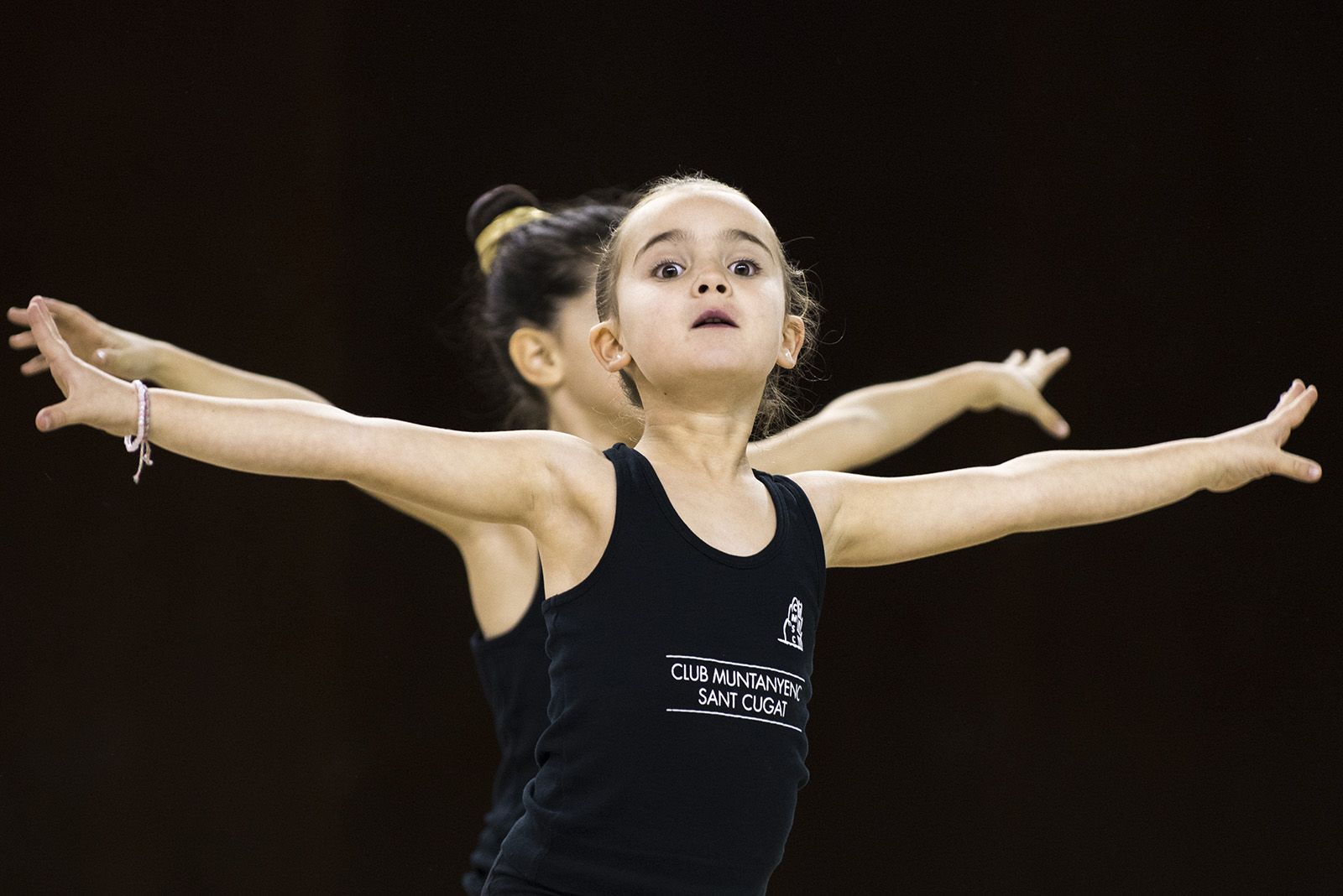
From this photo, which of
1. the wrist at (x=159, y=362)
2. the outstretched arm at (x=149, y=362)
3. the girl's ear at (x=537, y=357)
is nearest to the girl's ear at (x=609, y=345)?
the outstretched arm at (x=149, y=362)

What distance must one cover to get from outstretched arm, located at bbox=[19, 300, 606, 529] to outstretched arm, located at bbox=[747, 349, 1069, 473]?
66 cm

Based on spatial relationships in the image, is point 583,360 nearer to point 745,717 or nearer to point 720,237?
point 720,237

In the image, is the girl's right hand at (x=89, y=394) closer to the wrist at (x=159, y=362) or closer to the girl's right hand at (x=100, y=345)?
the girl's right hand at (x=100, y=345)

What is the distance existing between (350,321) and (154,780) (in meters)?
0.83

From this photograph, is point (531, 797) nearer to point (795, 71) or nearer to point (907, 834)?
point (907, 834)

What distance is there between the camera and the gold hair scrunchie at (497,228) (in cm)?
183

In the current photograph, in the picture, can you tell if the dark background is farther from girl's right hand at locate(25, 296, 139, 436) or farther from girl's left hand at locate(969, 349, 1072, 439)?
girl's right hand at locate(25, 296, 139, 436)

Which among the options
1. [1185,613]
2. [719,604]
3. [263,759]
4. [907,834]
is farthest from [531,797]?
[1185,613]

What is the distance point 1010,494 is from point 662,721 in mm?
353

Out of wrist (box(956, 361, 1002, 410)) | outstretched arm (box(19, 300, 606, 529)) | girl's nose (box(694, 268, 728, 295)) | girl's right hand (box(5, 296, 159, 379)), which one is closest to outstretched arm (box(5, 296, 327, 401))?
girl's right hand (box(5, 296, 159, 379))

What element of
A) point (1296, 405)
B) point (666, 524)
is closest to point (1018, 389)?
point (1296, 405)

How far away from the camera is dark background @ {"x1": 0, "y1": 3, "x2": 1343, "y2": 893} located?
8.14 feet

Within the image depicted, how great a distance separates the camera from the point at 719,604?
3.46 feet

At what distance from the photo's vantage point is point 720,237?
3.76 ft
